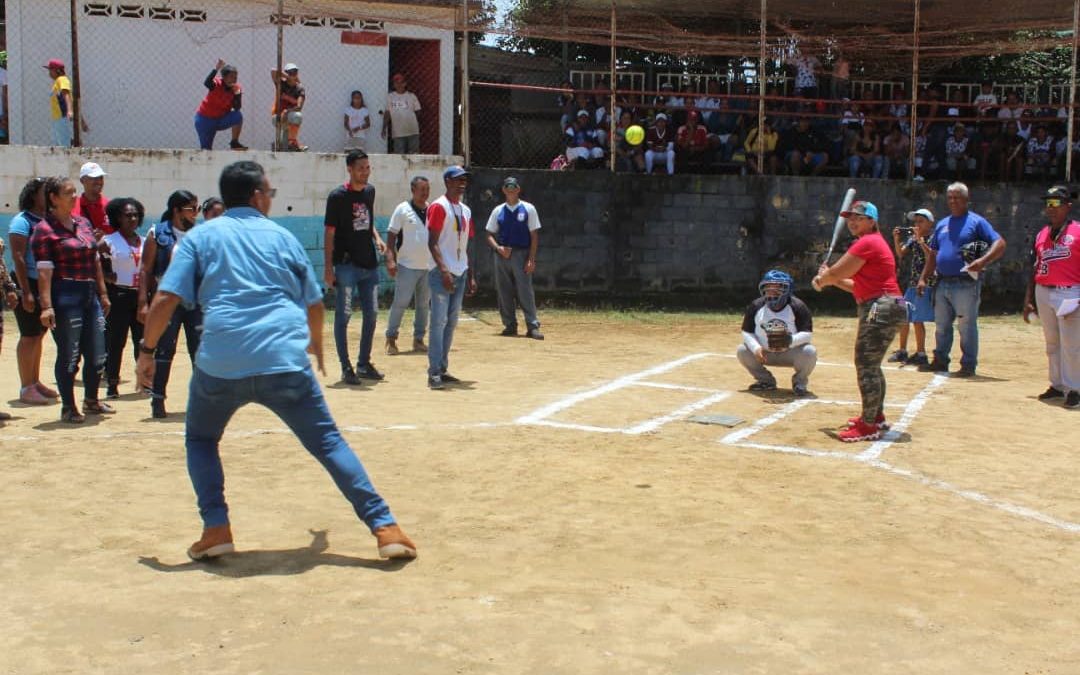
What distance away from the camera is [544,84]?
2266cm

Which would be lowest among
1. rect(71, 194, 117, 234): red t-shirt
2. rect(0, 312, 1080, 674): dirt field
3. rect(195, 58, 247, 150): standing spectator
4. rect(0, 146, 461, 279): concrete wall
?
rect(0, 312, 1080, 674): dirt field

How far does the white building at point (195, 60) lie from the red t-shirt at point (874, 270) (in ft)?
38.5

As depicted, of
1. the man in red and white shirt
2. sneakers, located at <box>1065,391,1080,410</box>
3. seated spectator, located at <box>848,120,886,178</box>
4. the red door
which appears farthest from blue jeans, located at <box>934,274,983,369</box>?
the red door

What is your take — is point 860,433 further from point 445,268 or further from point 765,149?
point 765,149

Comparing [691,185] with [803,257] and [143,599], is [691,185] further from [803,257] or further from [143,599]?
[143,599]

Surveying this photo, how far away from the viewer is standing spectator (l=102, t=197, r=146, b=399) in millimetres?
10047

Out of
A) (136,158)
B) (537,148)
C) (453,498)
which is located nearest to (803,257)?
(537,148)

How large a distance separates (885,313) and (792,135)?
11.2 meters

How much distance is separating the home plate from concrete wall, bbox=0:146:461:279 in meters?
9.12

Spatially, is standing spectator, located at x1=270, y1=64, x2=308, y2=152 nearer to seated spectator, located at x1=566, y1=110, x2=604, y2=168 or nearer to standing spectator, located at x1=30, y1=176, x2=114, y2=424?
seated spectator, located at x1=566, y1=110, x2=604, y2=168

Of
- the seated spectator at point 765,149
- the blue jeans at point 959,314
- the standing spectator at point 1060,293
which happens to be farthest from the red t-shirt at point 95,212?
the seated spectator at point 765,149

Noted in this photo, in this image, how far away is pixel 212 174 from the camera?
55.6 feet

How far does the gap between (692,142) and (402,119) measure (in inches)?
198

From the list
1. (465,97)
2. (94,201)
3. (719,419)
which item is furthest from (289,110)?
(719,419)
